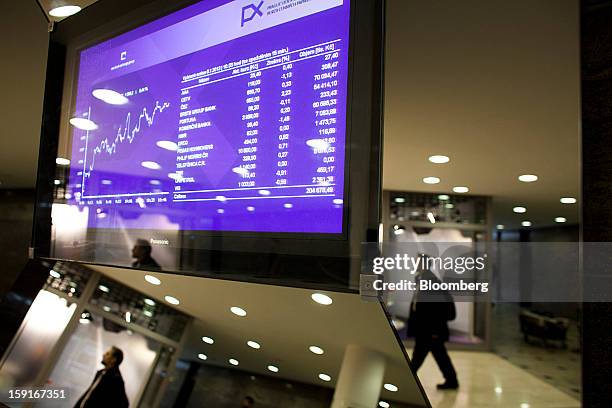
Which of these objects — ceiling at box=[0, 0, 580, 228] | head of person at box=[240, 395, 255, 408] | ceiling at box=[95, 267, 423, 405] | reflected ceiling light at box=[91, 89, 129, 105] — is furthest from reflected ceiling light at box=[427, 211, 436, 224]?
reflected ceiling light at box=[91, 89, 129, 105]

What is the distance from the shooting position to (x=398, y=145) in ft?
2.00

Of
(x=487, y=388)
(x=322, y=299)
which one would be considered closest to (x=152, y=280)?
(x=322, y=299)

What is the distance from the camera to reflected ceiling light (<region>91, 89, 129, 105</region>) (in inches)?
37.0

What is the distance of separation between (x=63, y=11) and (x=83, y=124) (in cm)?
33

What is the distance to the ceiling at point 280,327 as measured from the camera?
607mm

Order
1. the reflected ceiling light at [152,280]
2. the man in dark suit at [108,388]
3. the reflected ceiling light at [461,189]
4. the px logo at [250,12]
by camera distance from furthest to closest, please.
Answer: the man in dark suit at [108,388]
the reflected ceiling light at [152,280]
the px logo at [250,12]
the reflected ceiling light at [461,189]

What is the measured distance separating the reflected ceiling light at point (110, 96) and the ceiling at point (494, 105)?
561 millimetres

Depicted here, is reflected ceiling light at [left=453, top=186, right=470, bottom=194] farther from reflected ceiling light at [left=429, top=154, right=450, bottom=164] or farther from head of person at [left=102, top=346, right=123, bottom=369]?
head of person at [left=102, top=346, right=123, bottom=369]

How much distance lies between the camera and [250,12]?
0.78 meters

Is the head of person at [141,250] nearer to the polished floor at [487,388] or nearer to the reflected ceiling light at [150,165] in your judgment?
the reflected ceiling light at [150,165]

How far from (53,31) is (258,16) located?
0.65m

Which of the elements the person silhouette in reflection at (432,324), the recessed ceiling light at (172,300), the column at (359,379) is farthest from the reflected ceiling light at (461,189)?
the recessed ceiling light at (172,300)

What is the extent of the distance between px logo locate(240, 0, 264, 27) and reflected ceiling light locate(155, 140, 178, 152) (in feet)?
0.81

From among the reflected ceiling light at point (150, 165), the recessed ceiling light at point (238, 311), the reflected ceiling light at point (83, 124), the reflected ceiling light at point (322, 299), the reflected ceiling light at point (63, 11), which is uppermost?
the reflected ceiling light at point (63, 11)
